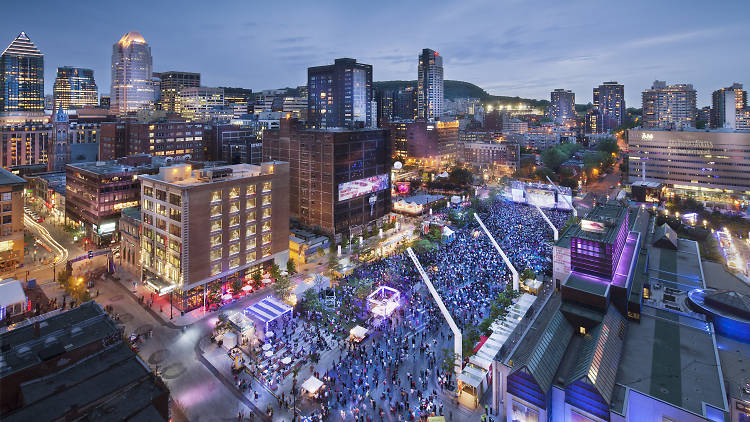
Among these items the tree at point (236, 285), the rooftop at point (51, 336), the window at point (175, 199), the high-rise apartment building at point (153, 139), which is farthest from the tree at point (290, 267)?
the high-rise apartment building at point (153, 139)

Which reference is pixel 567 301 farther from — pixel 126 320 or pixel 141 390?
pixel 126 320

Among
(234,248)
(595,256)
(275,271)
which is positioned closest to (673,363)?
(595,256)

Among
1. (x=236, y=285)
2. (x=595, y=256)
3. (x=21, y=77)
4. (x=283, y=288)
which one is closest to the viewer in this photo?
(x=595, y=256)

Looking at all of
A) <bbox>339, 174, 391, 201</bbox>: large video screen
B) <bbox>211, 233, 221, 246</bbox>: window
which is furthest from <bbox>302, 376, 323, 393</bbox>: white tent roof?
<bbox>339, 174, 391, 201</bbox>: large video screen

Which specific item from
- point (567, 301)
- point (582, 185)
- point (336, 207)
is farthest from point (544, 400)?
point (582, 185)

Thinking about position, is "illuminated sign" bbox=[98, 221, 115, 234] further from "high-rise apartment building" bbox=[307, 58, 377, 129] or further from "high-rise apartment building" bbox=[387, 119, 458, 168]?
"high-rise apartment building" bbox=[307, 58, 377, 129]

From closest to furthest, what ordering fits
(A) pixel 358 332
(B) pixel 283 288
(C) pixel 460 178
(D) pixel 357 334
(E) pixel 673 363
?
(E) pixel 673 363, (D) pixel 357 334, (A) pixel 358 332, (B) pixel 283 288, (C) pixel 460 178

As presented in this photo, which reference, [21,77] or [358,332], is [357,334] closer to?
[358,332]
